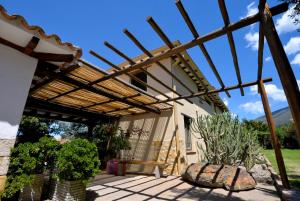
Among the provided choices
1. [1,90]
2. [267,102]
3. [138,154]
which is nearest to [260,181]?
[267,102]

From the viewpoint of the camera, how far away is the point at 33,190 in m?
3.70

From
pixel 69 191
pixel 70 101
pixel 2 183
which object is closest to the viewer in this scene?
pixel 2 183

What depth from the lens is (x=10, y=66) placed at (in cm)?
287

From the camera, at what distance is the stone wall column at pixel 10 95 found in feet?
8.85

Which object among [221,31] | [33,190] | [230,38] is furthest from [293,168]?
[33,190]

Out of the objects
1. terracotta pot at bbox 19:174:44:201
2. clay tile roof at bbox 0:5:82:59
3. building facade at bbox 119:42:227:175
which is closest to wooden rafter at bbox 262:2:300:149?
clay tile roof at bbox 0:5:82:59

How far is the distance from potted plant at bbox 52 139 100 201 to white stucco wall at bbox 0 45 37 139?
1110mm

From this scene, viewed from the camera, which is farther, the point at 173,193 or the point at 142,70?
the point at 173,193

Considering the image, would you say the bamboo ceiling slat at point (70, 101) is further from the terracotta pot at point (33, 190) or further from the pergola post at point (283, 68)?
the pergola post at point (283, 68)

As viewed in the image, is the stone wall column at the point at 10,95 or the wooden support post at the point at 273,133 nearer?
the stone wall column at the point at 10,95

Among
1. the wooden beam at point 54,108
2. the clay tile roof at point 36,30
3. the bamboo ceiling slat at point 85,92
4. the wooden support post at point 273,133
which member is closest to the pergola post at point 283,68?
the wooden support post at point 273,133

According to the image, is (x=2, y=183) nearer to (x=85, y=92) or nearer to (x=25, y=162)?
(x=25, y=162)

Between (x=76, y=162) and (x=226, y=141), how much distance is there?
14.9ft

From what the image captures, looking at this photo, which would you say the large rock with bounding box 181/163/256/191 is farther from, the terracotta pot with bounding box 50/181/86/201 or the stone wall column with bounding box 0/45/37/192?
the stone wall column with bounding box 0/45/37/192
